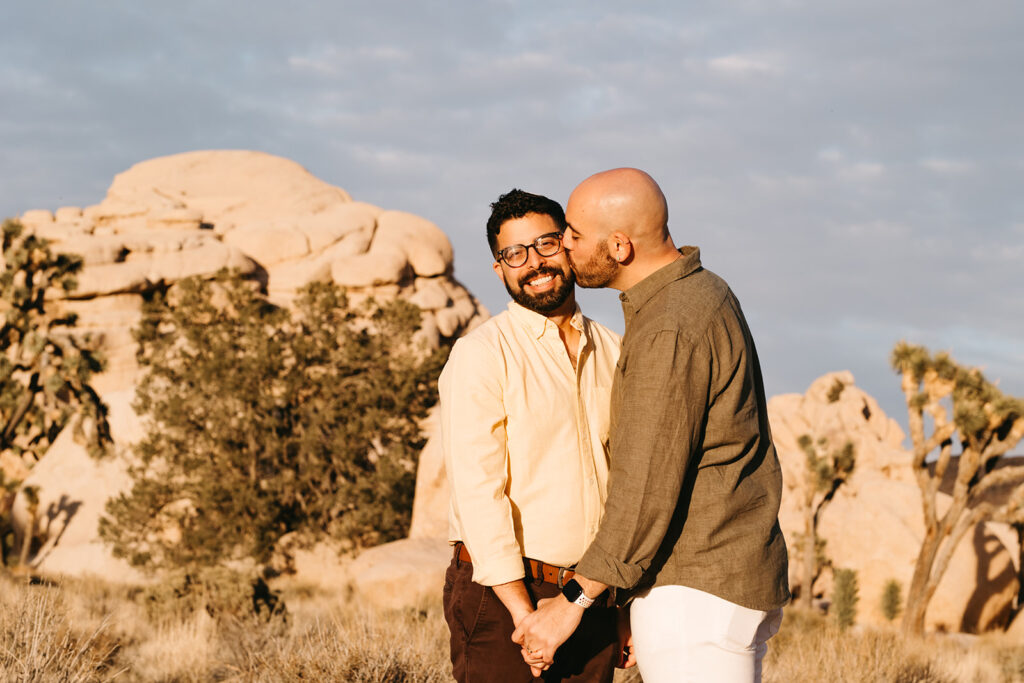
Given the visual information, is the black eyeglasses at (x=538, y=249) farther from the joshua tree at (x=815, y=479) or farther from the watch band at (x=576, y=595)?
the joshua tree at (x=815, y=479)

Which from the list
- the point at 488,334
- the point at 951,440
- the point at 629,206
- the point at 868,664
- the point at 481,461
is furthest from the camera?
the point at 951,440

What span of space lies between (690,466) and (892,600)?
17.7 metres

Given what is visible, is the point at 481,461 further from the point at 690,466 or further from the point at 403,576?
the point at 403,576

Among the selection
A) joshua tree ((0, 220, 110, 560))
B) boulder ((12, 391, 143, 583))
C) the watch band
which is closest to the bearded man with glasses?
the watch band

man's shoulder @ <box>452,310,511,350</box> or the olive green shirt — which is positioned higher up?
man's shoulder @ <box>452,310,511,350</box>

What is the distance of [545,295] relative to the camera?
303 centimetres

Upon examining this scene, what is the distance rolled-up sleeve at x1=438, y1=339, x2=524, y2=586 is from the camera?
267 cm

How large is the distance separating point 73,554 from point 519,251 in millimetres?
20530

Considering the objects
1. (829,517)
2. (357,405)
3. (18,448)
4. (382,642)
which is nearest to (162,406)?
(357,405)

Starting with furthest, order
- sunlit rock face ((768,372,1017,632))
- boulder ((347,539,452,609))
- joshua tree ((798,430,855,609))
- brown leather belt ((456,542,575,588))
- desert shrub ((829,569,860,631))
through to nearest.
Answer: joshua tree ((798,430,855,609)) → sunlit rock face ((768,372,1017,632)) → desert shrub ((829,569,860,631)) → boulder ((347,539,452,609)) → brown leather belt ((456,542,575,588))

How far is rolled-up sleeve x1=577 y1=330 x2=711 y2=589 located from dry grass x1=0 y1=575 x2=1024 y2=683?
3.52 meters

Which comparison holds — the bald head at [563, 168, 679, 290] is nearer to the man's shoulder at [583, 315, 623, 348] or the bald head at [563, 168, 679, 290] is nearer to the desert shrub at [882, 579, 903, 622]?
Result: the man's shoulder at [583, 315, 623, 348]

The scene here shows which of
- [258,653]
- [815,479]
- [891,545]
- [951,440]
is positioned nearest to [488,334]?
[258,653]

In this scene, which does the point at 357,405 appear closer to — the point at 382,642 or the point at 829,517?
the point at 829,517
